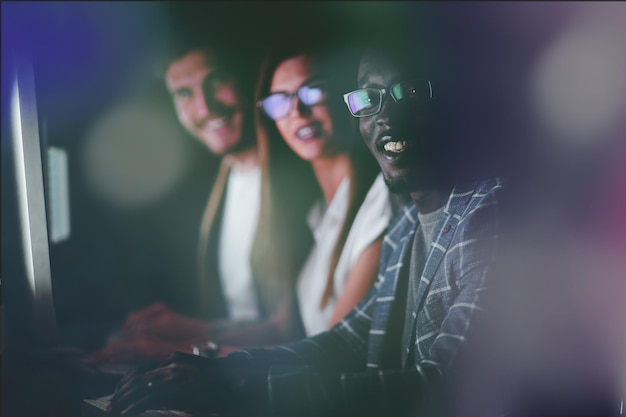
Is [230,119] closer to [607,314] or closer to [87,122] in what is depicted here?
[87,122]

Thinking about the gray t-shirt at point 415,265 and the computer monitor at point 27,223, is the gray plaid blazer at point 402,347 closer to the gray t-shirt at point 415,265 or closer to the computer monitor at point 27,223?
the gray t-shirt at point 415,265

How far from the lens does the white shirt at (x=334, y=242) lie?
1.95 m

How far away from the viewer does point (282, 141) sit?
6.52 feet

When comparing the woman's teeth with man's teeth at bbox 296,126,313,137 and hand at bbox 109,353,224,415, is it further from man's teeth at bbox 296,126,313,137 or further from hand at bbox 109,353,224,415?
hand at bbox 109,353,224,415

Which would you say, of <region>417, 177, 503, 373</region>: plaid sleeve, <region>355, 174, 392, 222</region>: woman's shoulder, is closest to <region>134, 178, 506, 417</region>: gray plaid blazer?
<region>417, 177, 503, 373</region>: plaid sleeve

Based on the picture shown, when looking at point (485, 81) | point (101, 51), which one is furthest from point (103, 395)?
point (485, 81)

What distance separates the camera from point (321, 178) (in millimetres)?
2002

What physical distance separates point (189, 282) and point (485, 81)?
4.47 feet

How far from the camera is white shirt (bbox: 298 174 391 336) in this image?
6.39 feet

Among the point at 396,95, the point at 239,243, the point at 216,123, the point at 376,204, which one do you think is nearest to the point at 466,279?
the point at 376,204

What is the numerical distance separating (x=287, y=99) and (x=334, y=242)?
0.57 meters

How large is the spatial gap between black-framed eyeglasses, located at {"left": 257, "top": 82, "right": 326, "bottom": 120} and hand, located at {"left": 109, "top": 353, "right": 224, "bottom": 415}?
934 mm

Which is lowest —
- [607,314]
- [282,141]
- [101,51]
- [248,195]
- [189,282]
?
[607,314]

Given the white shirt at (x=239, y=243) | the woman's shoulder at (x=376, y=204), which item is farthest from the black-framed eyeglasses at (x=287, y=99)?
the woman's shoulder at (x=376, y=204)
